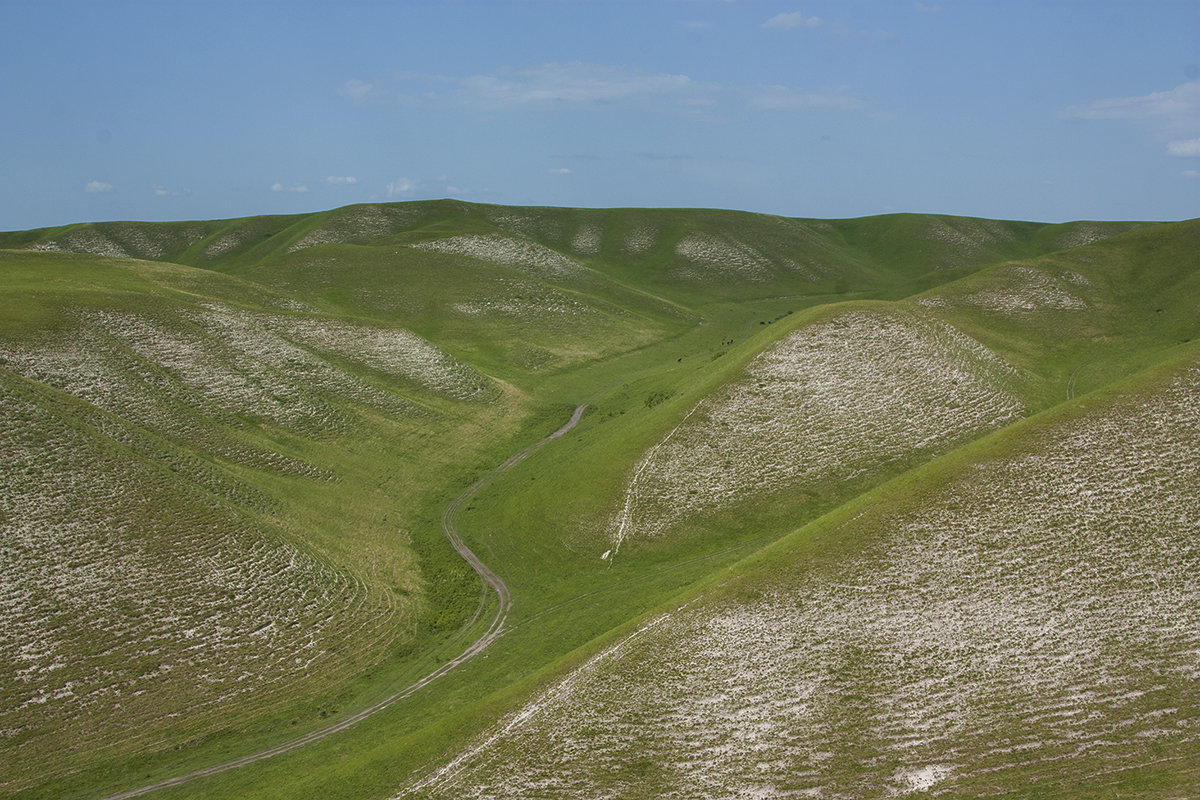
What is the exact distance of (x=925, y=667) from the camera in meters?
31.5

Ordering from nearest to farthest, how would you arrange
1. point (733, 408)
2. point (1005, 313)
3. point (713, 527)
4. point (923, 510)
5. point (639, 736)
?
point (639, 736) → point (923, 510) → point (713, 527) → point (733, 408) → point (1005, 313)

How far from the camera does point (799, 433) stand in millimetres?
57844

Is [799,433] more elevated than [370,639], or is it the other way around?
[799,433]

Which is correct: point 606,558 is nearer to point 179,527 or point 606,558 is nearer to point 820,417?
point 820,417

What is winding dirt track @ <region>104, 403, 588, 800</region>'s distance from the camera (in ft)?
106

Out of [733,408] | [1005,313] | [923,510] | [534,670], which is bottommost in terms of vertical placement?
[534,670]

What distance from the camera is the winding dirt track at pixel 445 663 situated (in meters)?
32.2

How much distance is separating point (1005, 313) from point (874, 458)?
151ft

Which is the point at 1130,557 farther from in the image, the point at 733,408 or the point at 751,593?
the point at 733,408

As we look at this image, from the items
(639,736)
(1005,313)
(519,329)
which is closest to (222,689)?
(639,736)

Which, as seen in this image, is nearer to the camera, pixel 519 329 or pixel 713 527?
pixel 713 527

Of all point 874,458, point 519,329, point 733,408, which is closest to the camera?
point 874,458

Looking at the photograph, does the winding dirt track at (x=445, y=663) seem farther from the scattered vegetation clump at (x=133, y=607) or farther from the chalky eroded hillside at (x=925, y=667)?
the chalky eroded hillside at (x=925, y=667)

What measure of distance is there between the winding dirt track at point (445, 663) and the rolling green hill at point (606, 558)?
2.10ft
